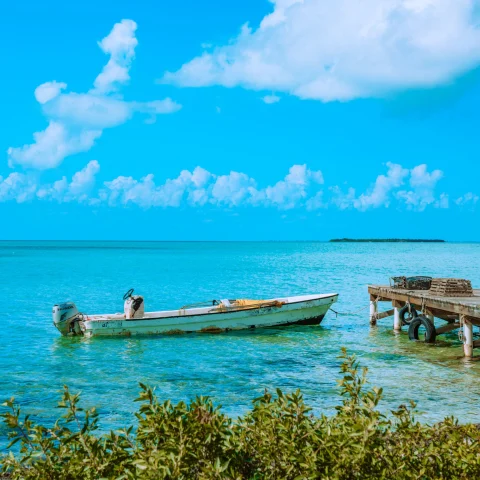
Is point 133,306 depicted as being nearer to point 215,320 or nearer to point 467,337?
point 215,320

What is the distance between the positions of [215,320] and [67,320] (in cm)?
637

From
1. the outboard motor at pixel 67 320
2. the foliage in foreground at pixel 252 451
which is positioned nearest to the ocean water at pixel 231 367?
the outboard motor at pixel 67 320

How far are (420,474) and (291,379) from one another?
506 inches

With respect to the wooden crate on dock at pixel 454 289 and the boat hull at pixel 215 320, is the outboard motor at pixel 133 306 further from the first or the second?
the wooden crate on dock at pixel 454 289

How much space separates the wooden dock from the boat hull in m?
3.19

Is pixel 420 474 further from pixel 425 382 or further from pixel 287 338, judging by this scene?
pixel 287 338

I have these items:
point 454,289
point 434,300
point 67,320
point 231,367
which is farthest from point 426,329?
point 67,320

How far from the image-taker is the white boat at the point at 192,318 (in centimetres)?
2402

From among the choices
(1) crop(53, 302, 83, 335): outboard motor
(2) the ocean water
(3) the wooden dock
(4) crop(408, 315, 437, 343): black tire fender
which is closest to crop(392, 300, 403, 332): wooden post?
(3) the wooden dock

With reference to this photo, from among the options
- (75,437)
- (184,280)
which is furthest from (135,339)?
(184,280)

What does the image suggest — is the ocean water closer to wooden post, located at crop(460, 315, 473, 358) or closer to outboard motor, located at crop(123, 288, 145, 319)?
wooden post, located at crop(460, 315, 473, 358)

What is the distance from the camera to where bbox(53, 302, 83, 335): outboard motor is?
24031 mm

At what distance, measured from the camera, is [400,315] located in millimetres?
24797

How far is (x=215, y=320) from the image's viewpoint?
25.1 m
